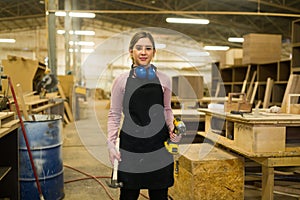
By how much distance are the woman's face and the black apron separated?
77mm

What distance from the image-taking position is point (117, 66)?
15211mm

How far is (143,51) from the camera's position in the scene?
1443 mm

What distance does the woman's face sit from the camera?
144 cm

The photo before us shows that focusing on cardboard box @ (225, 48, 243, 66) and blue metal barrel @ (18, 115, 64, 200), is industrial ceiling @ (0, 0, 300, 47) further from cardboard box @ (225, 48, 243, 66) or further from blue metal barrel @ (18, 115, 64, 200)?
blue metal barrel @ (18, 115, 64, 200)

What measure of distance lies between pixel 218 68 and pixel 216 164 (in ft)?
14.9

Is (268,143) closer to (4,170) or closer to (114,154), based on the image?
(114,154)

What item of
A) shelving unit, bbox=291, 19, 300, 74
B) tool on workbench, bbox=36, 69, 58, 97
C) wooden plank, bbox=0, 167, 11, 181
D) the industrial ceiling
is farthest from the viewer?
the industrial ceiling

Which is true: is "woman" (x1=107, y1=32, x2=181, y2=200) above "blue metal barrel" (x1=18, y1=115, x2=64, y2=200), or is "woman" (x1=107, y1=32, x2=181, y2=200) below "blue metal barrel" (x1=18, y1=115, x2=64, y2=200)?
above

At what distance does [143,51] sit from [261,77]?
413 centimetres

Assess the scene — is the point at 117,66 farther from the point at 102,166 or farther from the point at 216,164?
the point at 216,164

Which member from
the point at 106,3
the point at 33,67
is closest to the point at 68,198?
the point at 33,67

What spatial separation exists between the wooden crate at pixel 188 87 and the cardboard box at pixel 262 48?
106 cm

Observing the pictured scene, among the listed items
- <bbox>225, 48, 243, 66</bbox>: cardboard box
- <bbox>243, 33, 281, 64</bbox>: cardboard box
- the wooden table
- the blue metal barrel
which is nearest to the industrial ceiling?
<bbox>225, 48, 243, 66</bbox>: cardboard box

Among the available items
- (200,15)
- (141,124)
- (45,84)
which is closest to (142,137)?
(141,124)
